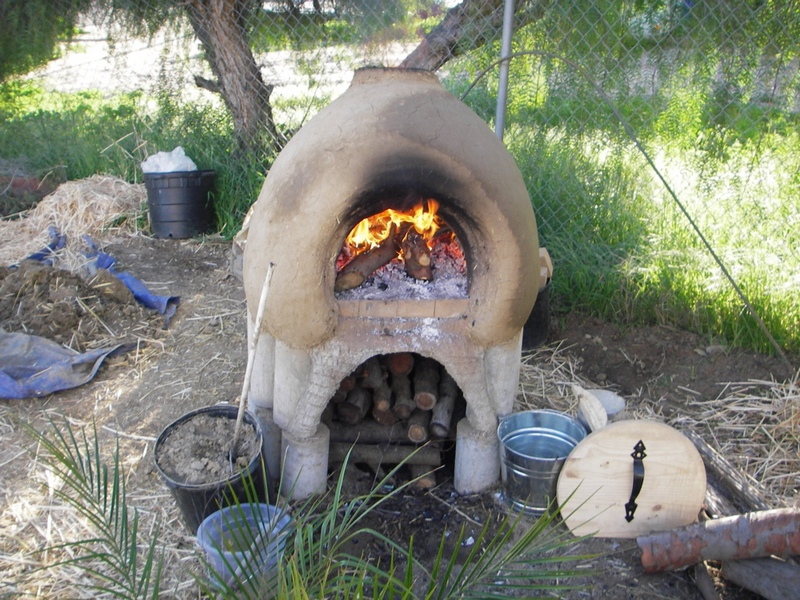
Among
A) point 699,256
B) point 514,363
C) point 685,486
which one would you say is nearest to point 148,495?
point 514,363

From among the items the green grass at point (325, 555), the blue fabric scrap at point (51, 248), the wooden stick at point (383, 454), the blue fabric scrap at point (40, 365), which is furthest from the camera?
the blue fabric scrap at point (51, 248)

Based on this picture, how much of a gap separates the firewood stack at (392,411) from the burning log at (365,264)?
0.39 metres

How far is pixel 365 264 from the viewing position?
2637mm

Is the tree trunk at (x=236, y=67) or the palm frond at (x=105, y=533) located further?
the tree trunk at (x=236, y=67)

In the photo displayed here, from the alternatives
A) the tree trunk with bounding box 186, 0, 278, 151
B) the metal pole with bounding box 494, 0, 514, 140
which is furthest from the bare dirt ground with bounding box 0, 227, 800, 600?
the tree trunk with bounding box 186, 0, 278, 151

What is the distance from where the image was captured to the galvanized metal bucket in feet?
8.29

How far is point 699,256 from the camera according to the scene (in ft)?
13.4

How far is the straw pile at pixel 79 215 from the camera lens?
5.80m

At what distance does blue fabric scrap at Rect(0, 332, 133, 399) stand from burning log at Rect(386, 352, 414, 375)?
1.88 m

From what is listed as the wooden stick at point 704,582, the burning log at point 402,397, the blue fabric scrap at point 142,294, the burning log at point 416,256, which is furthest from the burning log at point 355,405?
the blue fabric scrap at point 142,294

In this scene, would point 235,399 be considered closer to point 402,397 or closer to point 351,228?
point 402,397

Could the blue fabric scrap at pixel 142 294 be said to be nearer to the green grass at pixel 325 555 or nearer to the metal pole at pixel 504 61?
the green grass at pixel 325 555

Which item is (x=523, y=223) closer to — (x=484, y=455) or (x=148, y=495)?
(x=484, y=455)

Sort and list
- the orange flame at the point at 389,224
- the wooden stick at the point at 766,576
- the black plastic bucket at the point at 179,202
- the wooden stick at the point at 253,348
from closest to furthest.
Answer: the wooden stick at the point at 766,576
the wooden stick at the point at 253,348
the orange flame at the point at 389,224
the black plastic bucket at the point at 179,202
